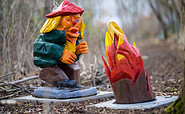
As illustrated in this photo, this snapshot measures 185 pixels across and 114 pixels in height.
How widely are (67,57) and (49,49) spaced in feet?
1.19

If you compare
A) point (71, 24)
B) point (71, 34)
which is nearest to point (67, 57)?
point (71, 34)

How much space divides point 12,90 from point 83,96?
59.4 inches

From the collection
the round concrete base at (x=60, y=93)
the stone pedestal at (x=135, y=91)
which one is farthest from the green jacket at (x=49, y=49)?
the stone pedestal at (x=135, y=91)

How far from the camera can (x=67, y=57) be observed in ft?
14.0

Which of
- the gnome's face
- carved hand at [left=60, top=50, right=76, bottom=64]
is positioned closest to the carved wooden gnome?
carved hand at [left=60, top=50, right=76, bottom=64]

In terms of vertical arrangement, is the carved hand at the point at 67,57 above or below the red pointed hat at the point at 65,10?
below

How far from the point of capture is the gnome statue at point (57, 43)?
4203 mm

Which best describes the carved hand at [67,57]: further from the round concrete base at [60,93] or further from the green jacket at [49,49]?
the round concrete base at [60,93]

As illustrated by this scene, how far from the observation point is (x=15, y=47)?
229 inches

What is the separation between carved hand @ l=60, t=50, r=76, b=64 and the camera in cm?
425

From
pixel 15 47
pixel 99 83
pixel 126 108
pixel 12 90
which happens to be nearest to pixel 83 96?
pixel 126 108

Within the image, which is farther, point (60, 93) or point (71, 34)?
point (71, 34)

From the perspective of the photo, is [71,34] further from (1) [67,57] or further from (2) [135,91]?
(2) [135,91]

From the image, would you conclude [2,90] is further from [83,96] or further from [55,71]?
[83,96]
